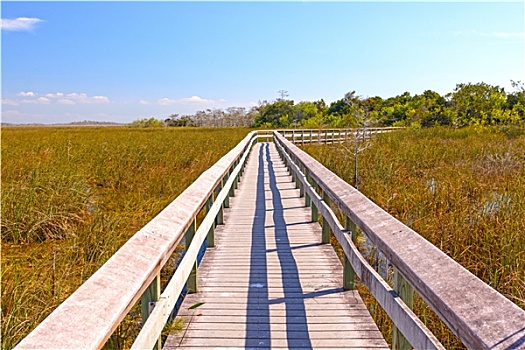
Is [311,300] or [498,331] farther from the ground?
[498,331]

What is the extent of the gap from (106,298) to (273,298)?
7.78ft

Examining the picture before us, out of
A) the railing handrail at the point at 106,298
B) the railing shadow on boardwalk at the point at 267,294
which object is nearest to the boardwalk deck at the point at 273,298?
the railing shadow on boardwalk at the point at 267,294

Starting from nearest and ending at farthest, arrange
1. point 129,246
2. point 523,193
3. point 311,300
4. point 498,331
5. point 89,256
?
point 498,331 < point 129,246 < point 311,300 < point 89,256 < point 523,193

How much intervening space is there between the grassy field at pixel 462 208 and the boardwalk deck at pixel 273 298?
1.64 ft

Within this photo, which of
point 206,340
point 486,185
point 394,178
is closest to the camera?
point 206,340

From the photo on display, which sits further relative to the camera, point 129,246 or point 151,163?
point 151,163

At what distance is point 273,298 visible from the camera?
141 inches

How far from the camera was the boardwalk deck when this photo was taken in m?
2.91

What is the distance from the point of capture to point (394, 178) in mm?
10859

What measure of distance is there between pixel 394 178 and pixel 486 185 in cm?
240

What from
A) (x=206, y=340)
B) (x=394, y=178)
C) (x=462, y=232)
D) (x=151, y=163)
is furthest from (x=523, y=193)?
(x=151, y=163)

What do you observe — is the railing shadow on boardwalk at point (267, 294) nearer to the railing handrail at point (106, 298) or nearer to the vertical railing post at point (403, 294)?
the vertical railing post at point (403, 294)

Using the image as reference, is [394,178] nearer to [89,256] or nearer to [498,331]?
[89,256]

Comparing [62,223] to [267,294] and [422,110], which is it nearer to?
[267,294]
